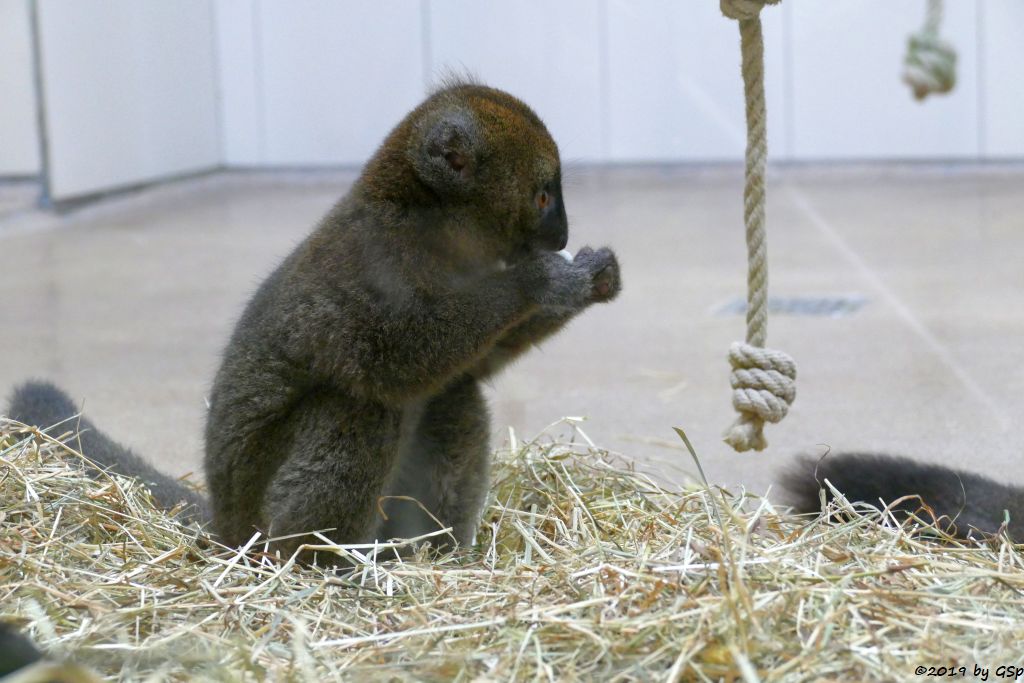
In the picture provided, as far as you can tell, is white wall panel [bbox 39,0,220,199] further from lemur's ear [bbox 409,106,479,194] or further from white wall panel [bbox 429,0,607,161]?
lemur's ear [bbox 409,106,479,194]

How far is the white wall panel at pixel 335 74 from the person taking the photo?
38.9ft

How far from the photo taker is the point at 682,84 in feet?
39.2

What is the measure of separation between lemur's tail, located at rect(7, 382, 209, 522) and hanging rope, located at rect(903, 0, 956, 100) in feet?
7.27

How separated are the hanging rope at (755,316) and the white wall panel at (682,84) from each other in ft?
26.3

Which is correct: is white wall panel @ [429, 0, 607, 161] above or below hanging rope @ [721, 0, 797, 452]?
above

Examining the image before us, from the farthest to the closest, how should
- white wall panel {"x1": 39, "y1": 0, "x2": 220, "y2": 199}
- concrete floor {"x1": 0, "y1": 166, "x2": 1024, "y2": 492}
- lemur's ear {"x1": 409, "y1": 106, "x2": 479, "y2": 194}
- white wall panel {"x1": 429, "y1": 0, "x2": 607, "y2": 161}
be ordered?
1. white wall panel {"x1": 429, "y1": 0, "x2": 607, "y2": 161}
2. white wall panel {"x1": 39, "y1": 0, "x2": 220, "y2": 199}
3. concrete floor {"x1": 0, "y1": 166, "x2": 1024, "y2": 492}
4. lemur's ear {"x1": 409, "y1": 106, "x2": 479, "y2": 194}

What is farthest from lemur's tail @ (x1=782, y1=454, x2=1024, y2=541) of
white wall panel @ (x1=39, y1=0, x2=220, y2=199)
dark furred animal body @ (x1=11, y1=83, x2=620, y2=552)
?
white wall panel @ (x1=39, y1=0, x2=220, y2=199)

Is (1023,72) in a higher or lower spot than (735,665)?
higher

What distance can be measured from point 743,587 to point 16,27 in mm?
10285

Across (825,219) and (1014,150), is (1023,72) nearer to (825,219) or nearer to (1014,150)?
(1014,150)

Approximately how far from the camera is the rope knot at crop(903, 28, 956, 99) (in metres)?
3.02

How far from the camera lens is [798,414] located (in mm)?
4867

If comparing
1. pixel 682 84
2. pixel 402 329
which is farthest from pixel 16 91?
pixel 402 329

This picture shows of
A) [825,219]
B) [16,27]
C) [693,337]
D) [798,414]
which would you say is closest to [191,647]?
[798,414]
